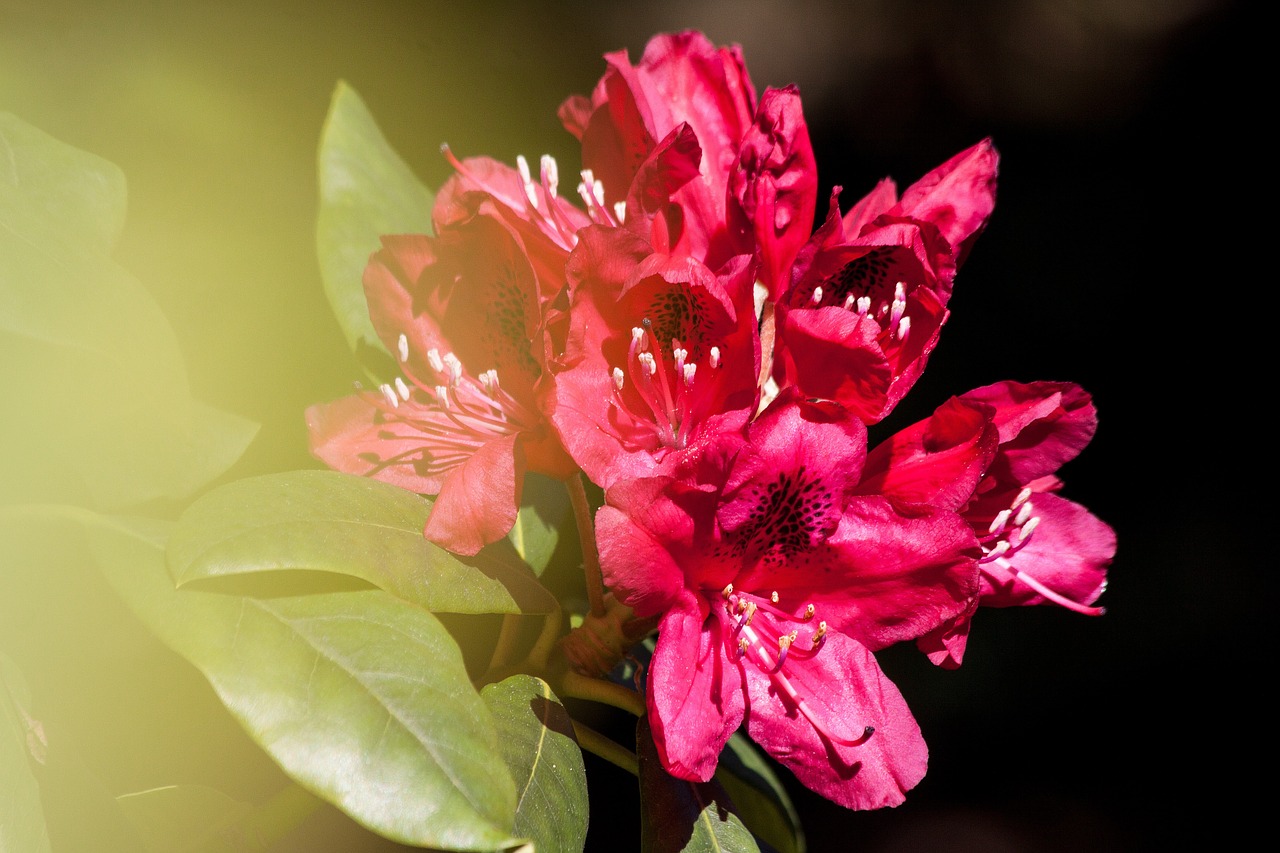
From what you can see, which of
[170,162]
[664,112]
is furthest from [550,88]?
[664,112]

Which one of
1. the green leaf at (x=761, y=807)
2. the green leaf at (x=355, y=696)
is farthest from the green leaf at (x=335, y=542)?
the green leaf at (x=761, y=807)

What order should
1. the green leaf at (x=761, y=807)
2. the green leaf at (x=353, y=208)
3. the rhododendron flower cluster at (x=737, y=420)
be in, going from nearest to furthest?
the rhododendron flower cluster at (x=737, y=420), the green leaf at (x=353, y=208), the green leaf at (x=761, y=807)

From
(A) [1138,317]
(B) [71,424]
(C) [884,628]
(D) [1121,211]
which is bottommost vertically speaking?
(A) [1138,317]

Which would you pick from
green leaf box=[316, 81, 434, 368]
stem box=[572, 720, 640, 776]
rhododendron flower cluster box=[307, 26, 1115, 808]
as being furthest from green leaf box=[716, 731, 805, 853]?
green leaf box=[316, 81, 434, 368]

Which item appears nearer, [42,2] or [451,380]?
[451,380]

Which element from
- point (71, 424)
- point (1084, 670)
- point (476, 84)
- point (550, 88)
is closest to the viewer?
point (71, 424)

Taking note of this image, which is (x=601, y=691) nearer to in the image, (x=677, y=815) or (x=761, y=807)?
(x=677, y=815)

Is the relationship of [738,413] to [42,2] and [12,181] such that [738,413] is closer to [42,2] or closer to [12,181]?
[12,181]

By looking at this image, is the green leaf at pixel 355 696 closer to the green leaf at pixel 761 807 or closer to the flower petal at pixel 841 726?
the flower petal at pixel 841 726
